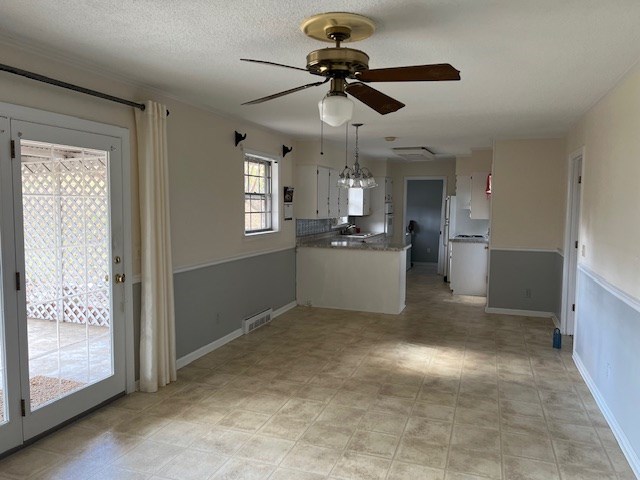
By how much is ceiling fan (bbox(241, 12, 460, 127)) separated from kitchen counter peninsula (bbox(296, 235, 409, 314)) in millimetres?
4040

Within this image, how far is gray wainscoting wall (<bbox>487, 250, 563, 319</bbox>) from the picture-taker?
20.0 feet

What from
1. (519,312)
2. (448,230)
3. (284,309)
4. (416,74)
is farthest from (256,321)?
(448,230)

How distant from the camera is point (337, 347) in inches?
190

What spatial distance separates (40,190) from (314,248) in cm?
407

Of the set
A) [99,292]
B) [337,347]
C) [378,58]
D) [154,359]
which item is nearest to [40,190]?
[99,292]

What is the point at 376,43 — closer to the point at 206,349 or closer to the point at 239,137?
the point at 239,137

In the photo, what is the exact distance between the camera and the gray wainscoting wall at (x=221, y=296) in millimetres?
4227

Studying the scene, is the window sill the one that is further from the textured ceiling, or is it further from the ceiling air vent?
the ceiling air vent

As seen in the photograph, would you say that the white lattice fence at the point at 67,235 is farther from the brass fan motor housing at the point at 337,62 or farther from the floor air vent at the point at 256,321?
the floor air vent at the point at 256,321

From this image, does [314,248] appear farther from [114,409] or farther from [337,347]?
[114,409]

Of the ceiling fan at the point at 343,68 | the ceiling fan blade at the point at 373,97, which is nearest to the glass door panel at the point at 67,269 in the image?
the ceiling fan at the point at 343,68

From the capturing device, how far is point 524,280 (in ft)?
20.4

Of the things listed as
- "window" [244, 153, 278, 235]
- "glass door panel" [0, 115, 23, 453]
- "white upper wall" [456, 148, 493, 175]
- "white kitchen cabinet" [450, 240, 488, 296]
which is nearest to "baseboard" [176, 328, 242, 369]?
"window" [244, 153, 278, 235]

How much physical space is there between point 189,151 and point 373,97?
2.33 metres
